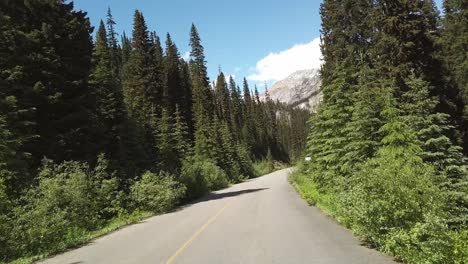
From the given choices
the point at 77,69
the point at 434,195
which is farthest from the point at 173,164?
the point at 434,195

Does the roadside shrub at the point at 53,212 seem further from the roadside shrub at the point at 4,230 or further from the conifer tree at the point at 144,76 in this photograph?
the conifer tree at the point at 144,76

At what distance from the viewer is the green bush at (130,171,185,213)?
82.7 ft

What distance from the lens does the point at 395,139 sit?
15.7 m

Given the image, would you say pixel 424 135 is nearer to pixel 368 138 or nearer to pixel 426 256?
pixel 368 138

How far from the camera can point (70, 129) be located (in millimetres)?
23500

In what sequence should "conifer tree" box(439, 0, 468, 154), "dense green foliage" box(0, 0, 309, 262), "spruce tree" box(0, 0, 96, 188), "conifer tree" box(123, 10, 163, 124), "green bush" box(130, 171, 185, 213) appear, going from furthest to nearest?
"conifer tree" box(123, 10, 163, 124) → "conifer tree" box(439, 0, 468, 154) → "green bush" box(130, 171, 185, 213) → "spruce tree" box(0, 0, 96, 188) → "dense green foliage" box(0, 0, 309, 262)

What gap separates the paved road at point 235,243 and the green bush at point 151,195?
6313 mm

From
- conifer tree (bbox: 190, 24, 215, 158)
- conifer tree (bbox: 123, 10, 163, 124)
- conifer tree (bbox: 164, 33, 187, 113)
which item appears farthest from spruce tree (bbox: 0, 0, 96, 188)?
conifer tree (bbox: 164, 33, 187, 113)

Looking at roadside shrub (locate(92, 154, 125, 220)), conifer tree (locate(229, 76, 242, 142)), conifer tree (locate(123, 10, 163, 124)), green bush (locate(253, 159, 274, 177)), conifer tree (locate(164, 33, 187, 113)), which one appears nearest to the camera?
roadside shrub (locate(92, 154, 125, 220))

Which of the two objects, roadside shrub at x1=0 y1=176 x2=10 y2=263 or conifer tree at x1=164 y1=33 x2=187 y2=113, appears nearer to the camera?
roadside shrub at x1=0 y1=176 x2=10 y2=263

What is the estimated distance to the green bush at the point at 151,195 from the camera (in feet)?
82.7

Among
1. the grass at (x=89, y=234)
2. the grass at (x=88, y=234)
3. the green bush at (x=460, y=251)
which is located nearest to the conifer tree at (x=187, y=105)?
the grass at (x=89, y=234)

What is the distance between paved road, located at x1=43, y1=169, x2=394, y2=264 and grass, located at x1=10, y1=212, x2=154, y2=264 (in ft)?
1.82

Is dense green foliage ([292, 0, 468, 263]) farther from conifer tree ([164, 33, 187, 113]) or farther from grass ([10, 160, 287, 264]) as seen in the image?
conifer tree ([164, 33, 187, 113])
